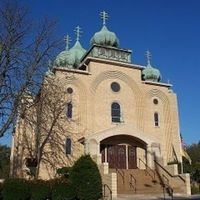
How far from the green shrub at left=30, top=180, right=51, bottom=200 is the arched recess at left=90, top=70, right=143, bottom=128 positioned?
14323mm

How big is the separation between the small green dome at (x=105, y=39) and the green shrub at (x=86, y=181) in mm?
18939

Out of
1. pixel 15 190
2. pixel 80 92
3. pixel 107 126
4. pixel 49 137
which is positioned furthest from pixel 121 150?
pixel 15 190

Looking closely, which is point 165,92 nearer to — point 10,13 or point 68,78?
point 68,78

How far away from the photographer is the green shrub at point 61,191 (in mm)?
17062

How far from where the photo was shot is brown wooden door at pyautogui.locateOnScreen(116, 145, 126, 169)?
94.7 feet

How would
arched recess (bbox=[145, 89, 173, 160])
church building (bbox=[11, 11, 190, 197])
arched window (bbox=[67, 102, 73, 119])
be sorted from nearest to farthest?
church building (bbox=[11, 11, 190, 197]) < arched window (bbox=[67, 102, 73, 119]) < arched recess (bbox=[145, 89, 173, 160])

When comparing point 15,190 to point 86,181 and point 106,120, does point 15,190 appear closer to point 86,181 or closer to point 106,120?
point 86,181

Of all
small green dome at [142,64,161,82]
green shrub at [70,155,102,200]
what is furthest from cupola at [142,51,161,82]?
green shrub at [70,155,102,200]

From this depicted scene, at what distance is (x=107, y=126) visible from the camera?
2970 cm

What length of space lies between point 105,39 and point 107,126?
10.4 m

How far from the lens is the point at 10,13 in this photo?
60.0 ft

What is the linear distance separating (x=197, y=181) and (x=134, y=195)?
9895mm

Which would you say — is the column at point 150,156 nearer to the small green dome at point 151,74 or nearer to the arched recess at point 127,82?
the arched recess at point 127,82

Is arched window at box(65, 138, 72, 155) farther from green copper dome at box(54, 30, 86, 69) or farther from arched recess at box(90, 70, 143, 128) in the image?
green copper dome at box(54, 30, 86, 69)
